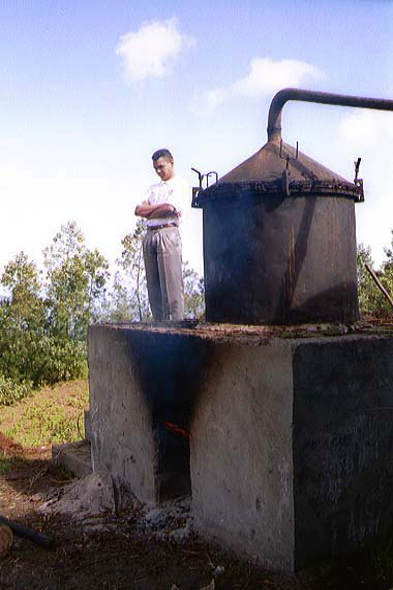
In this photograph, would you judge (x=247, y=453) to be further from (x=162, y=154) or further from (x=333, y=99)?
(x=162, y=154)

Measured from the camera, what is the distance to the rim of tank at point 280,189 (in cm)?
368

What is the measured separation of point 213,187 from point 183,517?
2.25m

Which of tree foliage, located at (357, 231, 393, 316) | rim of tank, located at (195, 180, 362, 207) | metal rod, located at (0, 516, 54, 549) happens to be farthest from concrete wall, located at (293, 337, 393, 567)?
tree foliage, located at (357, 231, 393, 316)

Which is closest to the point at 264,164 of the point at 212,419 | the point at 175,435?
the point at 212,419

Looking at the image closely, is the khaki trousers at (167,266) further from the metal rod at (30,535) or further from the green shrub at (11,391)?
the green shrub at (11,391)

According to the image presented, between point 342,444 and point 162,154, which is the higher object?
point 162,154

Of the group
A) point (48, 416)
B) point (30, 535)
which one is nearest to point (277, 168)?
point (30, 535)

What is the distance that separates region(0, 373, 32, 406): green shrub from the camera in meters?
9.07

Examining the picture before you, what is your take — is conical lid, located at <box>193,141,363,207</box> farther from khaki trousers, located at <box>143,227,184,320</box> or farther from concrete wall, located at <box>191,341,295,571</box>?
khaki trousers, located at <box>143,227,184,320</box>

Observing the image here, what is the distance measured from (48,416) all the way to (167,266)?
377cm

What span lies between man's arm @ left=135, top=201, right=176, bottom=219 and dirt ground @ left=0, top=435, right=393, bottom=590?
8.75ft

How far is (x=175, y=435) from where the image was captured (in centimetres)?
430

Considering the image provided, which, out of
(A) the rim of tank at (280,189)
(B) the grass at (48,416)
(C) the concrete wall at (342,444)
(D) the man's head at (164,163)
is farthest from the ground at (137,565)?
(D) the man's head at (164,163)

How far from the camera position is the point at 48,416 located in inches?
328
